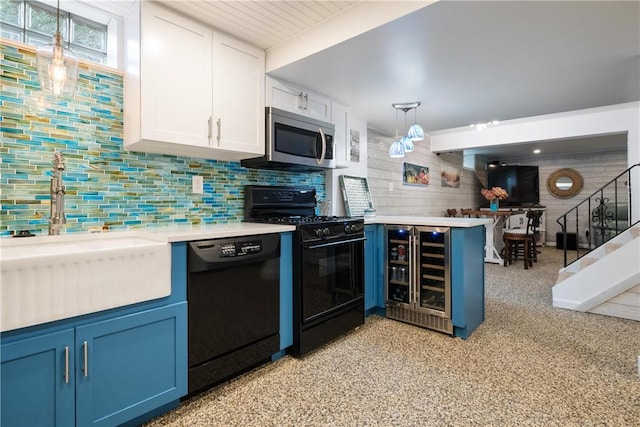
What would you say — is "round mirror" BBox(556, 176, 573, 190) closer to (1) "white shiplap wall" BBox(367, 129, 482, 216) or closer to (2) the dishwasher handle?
(1) "white shiplap wall" BBox(367, 129, 482, 216)

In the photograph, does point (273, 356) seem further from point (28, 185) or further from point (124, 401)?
point (28, 185)

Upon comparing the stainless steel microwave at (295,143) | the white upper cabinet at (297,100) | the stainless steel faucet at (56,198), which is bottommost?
the stainless steel faucet at (56,198)

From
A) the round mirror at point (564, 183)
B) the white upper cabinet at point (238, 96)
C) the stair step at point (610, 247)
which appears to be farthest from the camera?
the round mirror at point (564, 183)

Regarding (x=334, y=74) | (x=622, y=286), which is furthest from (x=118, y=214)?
(x=622, y=286)

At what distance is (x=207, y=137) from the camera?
212 cm

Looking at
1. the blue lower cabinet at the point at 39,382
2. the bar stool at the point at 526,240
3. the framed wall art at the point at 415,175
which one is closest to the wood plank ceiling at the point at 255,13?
the blue lower cabinet at the point at 39,382

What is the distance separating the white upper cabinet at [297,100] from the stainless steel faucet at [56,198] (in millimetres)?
1385

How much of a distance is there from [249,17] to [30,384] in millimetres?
2154

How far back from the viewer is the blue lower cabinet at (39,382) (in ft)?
3.81

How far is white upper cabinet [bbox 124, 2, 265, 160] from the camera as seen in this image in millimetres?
1857

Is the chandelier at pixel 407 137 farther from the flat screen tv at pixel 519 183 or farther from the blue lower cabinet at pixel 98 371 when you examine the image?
the flat screen tv at pixel 519 183

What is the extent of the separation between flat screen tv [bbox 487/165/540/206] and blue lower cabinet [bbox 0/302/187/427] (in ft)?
26.9

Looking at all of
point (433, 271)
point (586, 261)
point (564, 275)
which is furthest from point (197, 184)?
point (586, 261)

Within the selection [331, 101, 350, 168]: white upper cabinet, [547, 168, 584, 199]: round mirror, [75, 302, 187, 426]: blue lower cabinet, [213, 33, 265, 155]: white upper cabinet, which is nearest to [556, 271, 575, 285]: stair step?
[331, 101, 350, 168]: white upper cabinet
